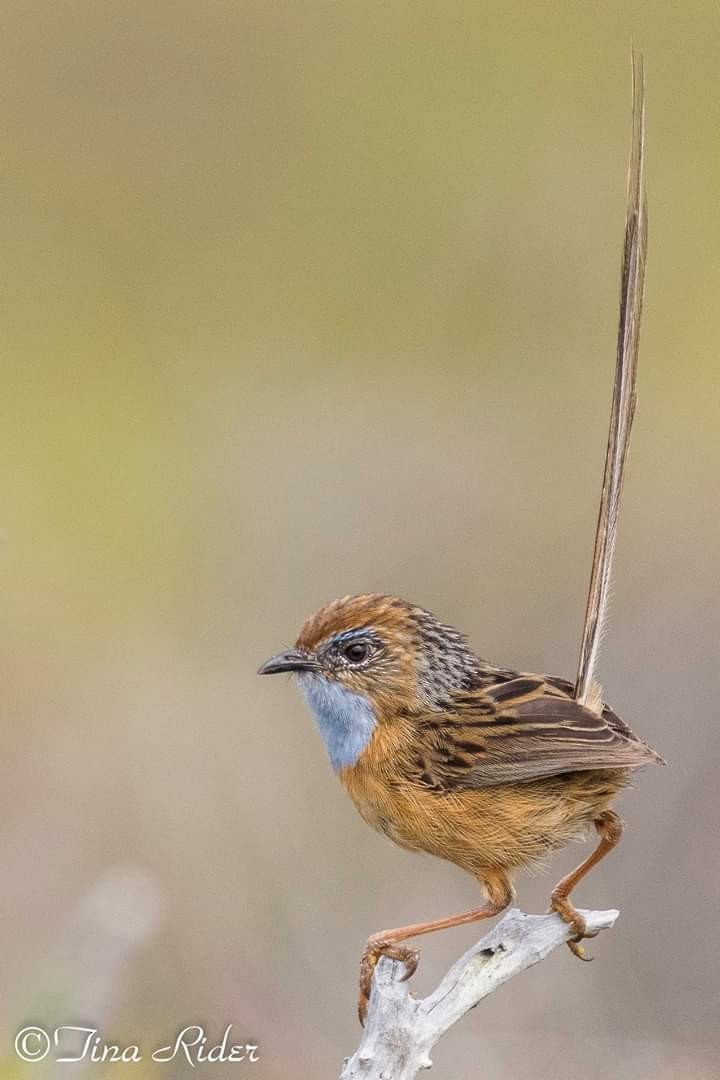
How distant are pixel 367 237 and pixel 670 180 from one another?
8.50 ft

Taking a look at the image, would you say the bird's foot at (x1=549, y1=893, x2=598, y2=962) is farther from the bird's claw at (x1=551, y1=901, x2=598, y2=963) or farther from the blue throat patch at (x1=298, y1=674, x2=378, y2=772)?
the blue throat patch at (x1=298, y1=674, x2=378, y2=772)

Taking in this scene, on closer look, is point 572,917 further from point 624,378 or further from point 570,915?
point 624,378

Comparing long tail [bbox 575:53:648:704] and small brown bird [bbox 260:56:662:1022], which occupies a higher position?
long tail [bbox 575:53:648:704]

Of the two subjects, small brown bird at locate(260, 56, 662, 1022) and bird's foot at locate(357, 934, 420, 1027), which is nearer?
bird's foot at locate(357, 934, 420, 1027)

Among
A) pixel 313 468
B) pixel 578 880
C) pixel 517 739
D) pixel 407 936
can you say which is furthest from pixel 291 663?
pixel 313 468

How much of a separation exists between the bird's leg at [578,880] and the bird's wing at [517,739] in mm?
321

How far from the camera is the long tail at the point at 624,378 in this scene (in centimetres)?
508

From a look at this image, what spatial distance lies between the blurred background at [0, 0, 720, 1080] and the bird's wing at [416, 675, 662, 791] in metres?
1.21

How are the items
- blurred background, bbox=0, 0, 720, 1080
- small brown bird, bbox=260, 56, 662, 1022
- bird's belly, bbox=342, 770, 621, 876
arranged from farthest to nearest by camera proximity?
blurred background, bbox=0, 0, 720, 1080, bird's belly, bbox=342, 770, 621, 876, small brown bird, bbox=260, 56, 662, 1022

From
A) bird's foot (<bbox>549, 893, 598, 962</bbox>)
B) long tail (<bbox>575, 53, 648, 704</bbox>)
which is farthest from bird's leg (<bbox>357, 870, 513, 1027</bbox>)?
long tail (<bbox>575, 53, 648, 704</bbox>)

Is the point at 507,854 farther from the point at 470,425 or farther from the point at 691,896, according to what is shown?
the point at 470,425

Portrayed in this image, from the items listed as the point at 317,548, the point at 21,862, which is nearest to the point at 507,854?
the point at 21,862

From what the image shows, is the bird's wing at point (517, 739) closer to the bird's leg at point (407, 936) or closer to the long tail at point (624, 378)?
the long tail at point (624, 378)

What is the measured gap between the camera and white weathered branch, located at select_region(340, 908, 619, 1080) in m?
4.35
